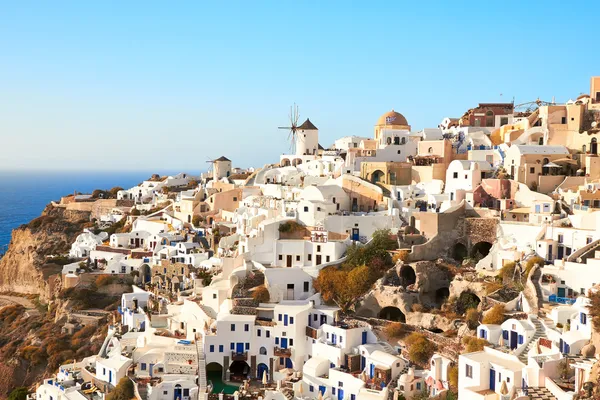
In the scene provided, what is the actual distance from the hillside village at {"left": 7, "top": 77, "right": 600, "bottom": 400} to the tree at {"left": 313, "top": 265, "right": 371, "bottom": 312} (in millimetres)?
59

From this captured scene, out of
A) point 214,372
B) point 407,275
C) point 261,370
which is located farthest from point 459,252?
point 214,372

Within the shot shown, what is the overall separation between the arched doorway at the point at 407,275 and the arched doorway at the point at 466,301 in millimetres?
2494

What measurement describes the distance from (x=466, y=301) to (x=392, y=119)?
72.8 feet

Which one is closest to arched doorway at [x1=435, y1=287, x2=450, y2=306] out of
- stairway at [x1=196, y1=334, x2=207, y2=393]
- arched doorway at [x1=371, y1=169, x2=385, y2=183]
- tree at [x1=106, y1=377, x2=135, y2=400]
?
stairway at [x1=196, y1=334, x2=207, y2=393]

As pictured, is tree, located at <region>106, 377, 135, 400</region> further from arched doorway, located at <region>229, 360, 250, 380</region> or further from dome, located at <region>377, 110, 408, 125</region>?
dome, located at <region>377, 110, 408, 125</region>

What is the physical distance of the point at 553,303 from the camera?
25438mm

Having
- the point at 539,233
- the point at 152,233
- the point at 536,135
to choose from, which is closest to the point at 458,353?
the point at 539,233

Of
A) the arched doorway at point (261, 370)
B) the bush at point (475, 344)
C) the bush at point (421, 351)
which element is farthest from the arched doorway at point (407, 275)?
the arched doorway at point (261, 370)

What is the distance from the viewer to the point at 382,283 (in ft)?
98.4

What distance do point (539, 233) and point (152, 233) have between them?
2375 cm

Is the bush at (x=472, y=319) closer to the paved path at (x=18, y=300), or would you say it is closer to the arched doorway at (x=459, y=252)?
the arched doorway at (x=459, y=252)

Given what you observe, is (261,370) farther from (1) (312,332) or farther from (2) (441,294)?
(2) (441,294)

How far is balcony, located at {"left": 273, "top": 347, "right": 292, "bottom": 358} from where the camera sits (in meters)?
28.9

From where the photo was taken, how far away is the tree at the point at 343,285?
30094 mm
